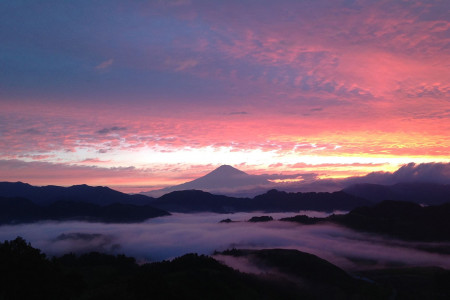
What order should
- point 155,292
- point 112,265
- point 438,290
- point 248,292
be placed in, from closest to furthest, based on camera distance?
point 155,292 < point 248,292 < point 438,290 < point 112,265

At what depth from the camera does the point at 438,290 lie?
133m

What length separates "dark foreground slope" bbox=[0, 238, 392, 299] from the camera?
150ft

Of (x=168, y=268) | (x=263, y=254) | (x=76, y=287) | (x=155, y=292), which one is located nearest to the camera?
(x=76, y=287)

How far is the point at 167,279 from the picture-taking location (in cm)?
11950

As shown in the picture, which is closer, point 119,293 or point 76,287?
point 119,293

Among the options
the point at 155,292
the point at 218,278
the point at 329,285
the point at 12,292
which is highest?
the point at 12,292

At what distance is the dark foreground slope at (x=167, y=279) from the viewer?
4569 cm

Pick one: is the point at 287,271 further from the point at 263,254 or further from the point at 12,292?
the point at 12,292

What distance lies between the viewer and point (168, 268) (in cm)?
14838

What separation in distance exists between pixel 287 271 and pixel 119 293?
129 metres

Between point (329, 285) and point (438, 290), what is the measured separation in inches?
1545

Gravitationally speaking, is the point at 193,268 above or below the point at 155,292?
below

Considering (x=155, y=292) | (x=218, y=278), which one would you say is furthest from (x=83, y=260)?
(x=155, y=292)

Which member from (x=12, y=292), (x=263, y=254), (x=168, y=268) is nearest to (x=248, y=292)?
(x=168, y=268)
